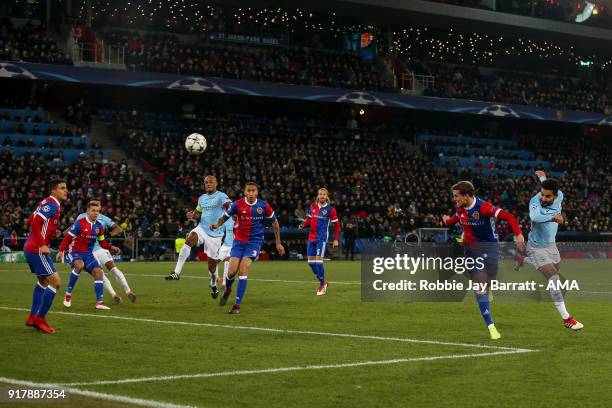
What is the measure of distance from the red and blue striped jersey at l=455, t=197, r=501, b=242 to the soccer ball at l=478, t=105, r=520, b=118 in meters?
45.7

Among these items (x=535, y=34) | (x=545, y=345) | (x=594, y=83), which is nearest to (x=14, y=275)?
(x=545, y=345)

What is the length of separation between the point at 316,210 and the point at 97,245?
6690 millimetres

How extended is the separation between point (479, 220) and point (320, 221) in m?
10.4

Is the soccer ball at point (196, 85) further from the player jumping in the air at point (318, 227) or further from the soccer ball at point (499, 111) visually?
the player jumping in the air at point (318, 227)

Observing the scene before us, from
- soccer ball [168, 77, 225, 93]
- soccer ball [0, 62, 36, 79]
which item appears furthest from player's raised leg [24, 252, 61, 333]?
soccer ball [168, 77, 225, 93]

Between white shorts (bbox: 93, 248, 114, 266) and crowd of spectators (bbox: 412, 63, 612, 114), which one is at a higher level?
crowd of spectators (bbox: 412, 63, 612, 114)

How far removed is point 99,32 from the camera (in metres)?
51.8

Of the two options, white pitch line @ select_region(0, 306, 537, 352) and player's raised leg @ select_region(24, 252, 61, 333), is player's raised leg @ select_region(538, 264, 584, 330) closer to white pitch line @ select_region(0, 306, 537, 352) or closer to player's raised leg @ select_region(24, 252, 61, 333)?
white pitch line @ select_region(0, 306, 537, 352)

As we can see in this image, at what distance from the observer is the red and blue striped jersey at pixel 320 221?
23812 mm

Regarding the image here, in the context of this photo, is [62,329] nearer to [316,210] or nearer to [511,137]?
[316,210]

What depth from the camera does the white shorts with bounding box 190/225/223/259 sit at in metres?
21.8

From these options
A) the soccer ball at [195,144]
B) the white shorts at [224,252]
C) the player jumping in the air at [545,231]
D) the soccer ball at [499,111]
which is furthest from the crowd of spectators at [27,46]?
the player jumping in the air at [545,231]

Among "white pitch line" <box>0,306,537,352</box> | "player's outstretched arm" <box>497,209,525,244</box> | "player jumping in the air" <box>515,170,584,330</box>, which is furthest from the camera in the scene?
"player jumping in the air" <box>515,170,584,330</box>

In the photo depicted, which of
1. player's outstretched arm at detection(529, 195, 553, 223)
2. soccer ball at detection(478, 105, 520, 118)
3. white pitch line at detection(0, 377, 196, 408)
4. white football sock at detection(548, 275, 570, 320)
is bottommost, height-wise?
white pitch line at detection(0, 377, 196, 408)
